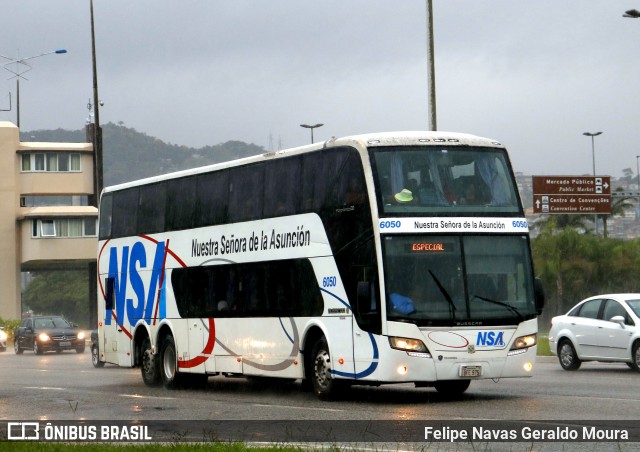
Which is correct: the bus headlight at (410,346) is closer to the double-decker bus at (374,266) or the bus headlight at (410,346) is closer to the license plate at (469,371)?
the double-decker bus at (374,266)

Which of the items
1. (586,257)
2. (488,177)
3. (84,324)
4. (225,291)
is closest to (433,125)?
(225,291)

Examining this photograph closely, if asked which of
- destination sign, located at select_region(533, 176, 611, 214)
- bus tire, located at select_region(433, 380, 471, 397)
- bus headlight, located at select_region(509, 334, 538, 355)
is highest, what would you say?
destination sign, located at select_region(533, 176, 611, 214)

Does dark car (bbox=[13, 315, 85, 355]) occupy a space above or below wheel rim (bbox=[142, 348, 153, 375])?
below

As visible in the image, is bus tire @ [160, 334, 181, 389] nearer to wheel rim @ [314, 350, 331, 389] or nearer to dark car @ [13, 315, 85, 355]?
wheel rim @ [314, 350, 331, 389]

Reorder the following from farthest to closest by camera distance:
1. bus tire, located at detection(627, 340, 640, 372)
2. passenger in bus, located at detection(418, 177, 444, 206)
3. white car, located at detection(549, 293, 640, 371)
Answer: white car, located at detection(549, 293, 640, 371) → bus tire, located at detection(627, 340, 640, 372) → passenger in bus, located at detection(418, 177, 444, 206)

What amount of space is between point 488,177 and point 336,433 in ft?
21.8

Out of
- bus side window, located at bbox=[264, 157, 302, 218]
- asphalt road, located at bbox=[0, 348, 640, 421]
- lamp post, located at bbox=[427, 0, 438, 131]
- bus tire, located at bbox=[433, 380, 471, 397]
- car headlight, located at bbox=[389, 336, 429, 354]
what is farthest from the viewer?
lamp post, located at bbox=[427, 0, 438, 131]

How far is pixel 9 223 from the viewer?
88.4 m

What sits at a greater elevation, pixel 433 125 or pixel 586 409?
pixel 433 125

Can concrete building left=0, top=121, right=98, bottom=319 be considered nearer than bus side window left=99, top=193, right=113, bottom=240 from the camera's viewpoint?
No

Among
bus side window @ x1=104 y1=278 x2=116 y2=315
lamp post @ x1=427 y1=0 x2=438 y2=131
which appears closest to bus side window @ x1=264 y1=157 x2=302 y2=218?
bus side window @ x1=104 y1=278 x2=116 y2=315

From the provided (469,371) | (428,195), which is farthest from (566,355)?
(428,195)

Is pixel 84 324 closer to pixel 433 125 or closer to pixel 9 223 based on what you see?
pixel 9 223

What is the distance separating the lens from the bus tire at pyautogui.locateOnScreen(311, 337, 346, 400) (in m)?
19.8
